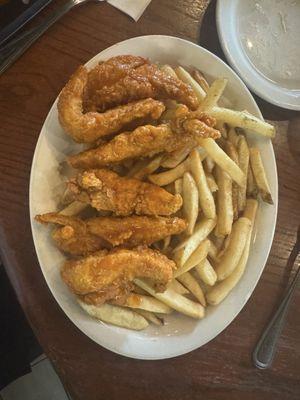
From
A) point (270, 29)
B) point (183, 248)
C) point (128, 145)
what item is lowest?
point (183, 248)

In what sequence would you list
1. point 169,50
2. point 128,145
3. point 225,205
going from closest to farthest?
point 128,145 < point 225,205 < point 169,50

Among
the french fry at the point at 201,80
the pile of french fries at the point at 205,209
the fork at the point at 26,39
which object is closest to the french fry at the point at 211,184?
the pile of french fries at the point at 205,209

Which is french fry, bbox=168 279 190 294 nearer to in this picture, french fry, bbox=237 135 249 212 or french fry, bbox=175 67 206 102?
french fry, bbox=237 135 249 212

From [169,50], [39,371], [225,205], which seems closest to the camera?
[225,205]

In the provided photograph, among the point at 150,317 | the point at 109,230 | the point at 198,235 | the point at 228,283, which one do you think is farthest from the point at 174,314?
the point at 109,230

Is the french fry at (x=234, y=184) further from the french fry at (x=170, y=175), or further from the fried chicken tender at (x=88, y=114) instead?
the fried chicken tender at (x=88, y=114)

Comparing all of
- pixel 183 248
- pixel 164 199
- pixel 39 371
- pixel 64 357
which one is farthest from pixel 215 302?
pixel 39 371

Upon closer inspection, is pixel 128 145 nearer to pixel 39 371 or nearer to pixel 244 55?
pixel 244 55
